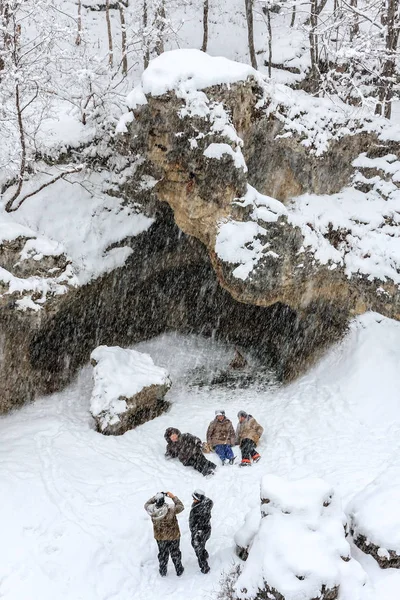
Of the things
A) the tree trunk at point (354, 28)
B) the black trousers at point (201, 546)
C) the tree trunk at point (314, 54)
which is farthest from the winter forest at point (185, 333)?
the tree trunk at point (314, 54)

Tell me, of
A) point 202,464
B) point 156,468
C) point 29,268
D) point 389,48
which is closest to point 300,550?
point 202,464

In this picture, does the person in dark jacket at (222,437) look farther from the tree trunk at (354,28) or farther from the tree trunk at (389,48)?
the tree trunk at (354,28)

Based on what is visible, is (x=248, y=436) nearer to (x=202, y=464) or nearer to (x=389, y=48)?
(x=202, y=464)

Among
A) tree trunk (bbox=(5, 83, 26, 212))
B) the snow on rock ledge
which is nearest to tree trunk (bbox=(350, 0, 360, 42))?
tree trunk (bbox=(5, 83, 26, 212))

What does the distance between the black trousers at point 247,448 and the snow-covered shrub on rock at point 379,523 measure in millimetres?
3492

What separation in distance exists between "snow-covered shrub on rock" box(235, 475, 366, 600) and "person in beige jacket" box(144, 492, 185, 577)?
1.37 meters

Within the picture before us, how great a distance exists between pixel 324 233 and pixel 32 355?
28.5ft

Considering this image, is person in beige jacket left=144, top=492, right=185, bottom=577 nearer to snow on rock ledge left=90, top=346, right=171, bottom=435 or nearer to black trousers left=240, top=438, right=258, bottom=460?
black trousers left=240, top=438, right=258, bottom=460

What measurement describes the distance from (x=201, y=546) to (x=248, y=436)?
13.0 ft

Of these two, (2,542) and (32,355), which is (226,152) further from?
(2,542)

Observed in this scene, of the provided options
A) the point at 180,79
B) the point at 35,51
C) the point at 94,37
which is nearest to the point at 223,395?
the point at 180,79

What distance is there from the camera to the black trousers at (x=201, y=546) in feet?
24.8

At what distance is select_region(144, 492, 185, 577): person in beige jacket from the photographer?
24.6 feet

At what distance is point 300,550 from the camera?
626 centimetres
